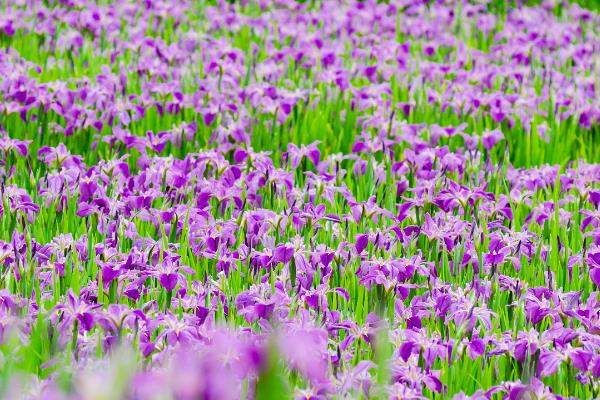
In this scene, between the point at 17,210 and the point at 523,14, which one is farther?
the point at 523,14

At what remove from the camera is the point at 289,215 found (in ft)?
14.8

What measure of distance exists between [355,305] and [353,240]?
567 mm

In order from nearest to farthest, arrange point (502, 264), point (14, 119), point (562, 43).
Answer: point (502, 264) → point (14, 119) → point (562, 43)

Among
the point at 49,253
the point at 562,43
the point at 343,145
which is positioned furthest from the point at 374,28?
the point at 49,253

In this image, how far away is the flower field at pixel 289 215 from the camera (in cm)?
315

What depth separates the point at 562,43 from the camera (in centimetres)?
952

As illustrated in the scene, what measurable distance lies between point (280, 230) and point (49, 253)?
1.07 metres

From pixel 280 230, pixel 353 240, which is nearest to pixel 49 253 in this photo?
pixel 280 230

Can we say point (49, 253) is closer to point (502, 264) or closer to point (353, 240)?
point (353, 240)

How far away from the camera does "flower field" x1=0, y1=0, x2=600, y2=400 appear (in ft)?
10.3

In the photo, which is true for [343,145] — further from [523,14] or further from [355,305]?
[523,14]

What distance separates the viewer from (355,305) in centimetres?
399

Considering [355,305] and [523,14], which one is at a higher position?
[523,14]

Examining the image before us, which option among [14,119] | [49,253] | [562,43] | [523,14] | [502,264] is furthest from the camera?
[523,14]
